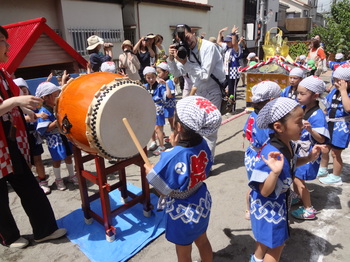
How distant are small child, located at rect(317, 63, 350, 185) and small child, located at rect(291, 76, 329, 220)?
1.67 ft

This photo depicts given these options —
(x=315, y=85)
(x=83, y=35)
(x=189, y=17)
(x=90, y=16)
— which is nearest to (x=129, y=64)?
(x=83, y=35)

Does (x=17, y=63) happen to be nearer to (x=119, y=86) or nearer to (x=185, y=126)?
(x=119, y=86)

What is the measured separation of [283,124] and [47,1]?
716cm

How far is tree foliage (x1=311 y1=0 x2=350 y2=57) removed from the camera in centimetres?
945

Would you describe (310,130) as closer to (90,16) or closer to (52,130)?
(52,130)

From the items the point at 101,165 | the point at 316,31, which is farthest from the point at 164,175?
the point at 316,31

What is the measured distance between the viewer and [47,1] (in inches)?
262

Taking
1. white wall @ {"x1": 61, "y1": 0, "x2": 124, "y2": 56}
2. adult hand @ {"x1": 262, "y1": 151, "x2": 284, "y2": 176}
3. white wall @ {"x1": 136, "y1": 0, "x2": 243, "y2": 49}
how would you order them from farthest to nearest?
white wall @ {"x1": 136, "y1": 0, "x2": 243, "y2": 49}
white wall @ {"x1": 61, "y1": 0, "x2": 124, "y2": 56}
adult hand @ {"x1": 262, "y1": 151, "x2": 284, "y2": 176}

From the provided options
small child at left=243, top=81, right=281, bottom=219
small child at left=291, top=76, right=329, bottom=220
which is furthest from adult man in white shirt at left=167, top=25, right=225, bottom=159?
small child at left=291, top=76, right=329, bottom=220

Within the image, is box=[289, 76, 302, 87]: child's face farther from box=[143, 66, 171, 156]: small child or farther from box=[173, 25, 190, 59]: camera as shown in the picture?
box=[143, 66, 171, 156]: small child

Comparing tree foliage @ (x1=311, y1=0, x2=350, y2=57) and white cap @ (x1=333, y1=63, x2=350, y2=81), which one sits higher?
tree foliage @ (x1=311, y1=0, x2=350, y2=57)

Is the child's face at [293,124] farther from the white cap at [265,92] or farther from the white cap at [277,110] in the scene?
the white cap at [265,92]

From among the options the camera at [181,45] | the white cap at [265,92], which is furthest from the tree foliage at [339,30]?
the white cap at [265,92]

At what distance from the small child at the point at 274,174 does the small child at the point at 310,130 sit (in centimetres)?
63
